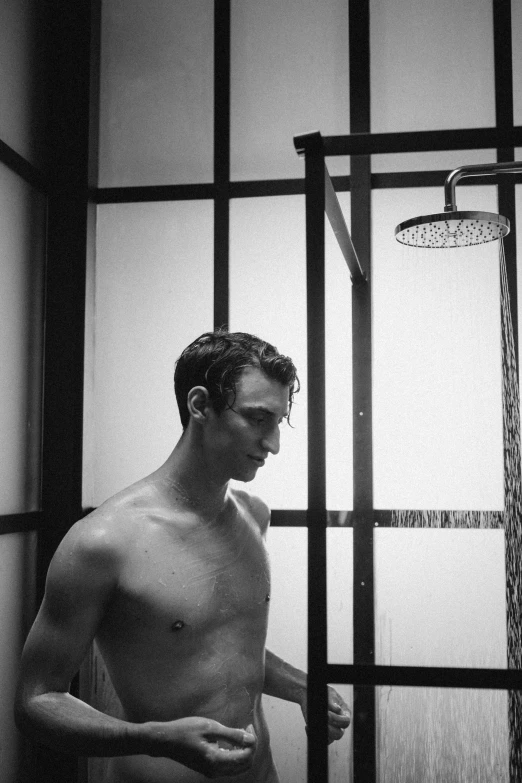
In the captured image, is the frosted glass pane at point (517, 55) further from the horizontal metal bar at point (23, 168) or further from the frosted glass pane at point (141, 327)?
the horizontal metal bar at point (23, 168)

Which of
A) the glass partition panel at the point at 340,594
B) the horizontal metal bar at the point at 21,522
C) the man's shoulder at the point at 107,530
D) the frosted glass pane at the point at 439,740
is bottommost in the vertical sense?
the frosted glass pane at the point at 439,740

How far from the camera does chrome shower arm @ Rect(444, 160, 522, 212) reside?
3.46ft

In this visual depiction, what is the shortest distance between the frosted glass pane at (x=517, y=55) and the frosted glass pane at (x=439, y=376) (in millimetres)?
658

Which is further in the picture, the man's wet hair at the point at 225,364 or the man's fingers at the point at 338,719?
the man's wet hair at the point at 225,364

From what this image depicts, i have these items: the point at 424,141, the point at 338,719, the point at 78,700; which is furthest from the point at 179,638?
the point at 424,141

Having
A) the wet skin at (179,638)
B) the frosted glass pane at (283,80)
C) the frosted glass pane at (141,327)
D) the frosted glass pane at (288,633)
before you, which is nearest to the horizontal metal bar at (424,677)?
the wet skin at (179,638)

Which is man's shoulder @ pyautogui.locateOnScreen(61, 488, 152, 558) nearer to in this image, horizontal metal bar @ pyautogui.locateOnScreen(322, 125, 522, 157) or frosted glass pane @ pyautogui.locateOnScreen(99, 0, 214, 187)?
horizontal metal bar @ pyautogui.locateOnScreen(322, 125, 522, 157)

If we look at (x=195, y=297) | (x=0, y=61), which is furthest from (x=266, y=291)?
(x=0, y=61)

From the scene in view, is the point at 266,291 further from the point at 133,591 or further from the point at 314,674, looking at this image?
the point at 314,674

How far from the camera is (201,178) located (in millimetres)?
1983

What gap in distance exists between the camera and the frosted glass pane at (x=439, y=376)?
3.90ft

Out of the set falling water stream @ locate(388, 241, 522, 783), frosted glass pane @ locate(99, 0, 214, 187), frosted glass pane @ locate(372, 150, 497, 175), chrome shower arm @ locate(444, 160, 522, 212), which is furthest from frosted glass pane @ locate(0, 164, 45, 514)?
chrome shower arm @ locate(444, 160, 522, 212)

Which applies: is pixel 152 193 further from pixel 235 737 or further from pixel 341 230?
pixel 235 737

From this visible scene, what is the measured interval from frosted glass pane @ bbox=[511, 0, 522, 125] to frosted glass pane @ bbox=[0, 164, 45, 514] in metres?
1.25
